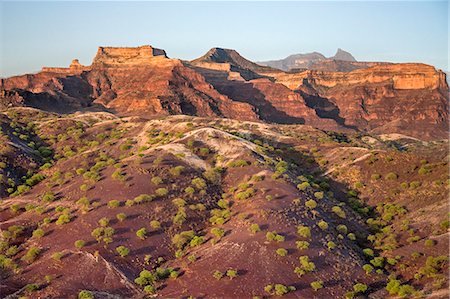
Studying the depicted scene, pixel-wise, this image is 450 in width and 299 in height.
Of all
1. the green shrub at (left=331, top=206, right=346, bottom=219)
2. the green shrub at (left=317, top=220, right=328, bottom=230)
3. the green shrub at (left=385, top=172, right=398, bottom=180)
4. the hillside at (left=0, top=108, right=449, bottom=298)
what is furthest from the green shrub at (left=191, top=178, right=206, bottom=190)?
the green shrub at (left=385, top=172, right=398, bottom=180)

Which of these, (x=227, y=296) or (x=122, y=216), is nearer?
(x=227, y=296)

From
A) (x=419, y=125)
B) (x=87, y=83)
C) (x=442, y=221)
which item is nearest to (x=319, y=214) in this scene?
(x=442, y=221)

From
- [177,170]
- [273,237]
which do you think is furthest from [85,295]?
[177,170]

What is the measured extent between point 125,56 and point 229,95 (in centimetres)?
5009

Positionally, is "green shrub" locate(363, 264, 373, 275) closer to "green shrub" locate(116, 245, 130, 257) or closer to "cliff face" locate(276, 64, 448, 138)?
"green shrub" locate(116, 245, 130, 257)

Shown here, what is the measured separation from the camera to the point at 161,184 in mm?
41594

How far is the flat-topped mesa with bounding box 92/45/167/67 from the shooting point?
17849 cm

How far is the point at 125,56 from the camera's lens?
186m

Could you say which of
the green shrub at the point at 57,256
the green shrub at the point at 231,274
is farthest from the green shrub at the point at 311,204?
the green shrub at the point at 57,256

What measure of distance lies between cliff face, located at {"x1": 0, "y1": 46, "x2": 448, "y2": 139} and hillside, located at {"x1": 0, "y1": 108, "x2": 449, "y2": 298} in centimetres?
8751

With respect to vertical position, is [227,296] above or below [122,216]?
below

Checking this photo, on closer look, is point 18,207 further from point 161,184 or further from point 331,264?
point 331,264

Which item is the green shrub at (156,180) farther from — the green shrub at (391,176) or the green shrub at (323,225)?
the green shrub at (391,176)

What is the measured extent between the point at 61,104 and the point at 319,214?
123m
